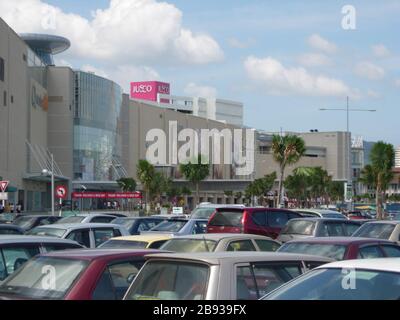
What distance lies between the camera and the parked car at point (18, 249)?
1030cm

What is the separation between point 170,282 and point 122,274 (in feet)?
4.11

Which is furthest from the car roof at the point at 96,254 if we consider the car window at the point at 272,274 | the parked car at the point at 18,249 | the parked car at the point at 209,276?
the parked car at the point at 18,249

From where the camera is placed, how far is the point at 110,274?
8.31 m

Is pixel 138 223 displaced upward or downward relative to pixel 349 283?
downward

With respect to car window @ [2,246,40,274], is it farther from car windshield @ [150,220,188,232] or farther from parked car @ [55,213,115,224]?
parked car @ [55,213,115,224]

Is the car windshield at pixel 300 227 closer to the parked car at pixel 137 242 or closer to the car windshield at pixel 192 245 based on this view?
the parked car at pixel 137 242

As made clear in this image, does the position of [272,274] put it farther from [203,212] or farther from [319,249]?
[203,212]

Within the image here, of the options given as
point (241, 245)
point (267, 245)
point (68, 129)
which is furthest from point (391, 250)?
point (68, 129)

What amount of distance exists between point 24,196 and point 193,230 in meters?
53.3

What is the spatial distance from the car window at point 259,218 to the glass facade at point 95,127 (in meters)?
67.4

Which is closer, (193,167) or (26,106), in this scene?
(26,106)

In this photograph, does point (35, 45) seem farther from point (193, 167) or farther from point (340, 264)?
point (340, 264)

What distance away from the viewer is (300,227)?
1944cm
